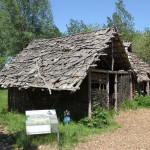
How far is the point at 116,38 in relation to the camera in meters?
10.0

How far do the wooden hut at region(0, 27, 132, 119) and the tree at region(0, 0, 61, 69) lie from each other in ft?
46.0

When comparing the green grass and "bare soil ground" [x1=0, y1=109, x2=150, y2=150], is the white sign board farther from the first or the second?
"bare soil ground" [x1=0, y1=109, x2=150, y2=150]

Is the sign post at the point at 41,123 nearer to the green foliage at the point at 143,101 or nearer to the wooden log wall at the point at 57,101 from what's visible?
the wooden log wall at the point at 57,101

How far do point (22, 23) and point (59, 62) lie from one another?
1888 centimetres

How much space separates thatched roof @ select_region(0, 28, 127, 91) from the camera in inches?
300

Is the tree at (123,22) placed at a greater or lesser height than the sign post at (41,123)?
greater

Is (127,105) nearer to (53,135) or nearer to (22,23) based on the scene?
(53,135)

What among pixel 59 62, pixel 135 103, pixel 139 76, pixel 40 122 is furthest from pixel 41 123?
pixel 139 76

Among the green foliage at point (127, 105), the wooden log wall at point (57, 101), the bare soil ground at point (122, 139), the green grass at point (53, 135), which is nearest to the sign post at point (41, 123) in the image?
the green grass at point (53, 135)

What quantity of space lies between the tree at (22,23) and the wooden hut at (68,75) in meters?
14.0

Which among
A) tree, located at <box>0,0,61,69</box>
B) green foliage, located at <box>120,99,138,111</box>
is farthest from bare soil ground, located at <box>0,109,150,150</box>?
tree, located at <box>0,0,61,69</box>

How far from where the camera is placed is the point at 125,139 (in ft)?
22.1

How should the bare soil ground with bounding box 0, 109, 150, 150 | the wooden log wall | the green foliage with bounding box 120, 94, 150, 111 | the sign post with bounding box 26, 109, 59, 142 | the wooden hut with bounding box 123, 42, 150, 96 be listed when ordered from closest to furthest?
the sign post with bounding box 26, 109, 59, 142, the bare soil ground with bounding box 0, 109, 150, 150, the wooden log wall, the green foliage with bounding box 120, 94, 150, 111, the wooden hut with bounding box 123, 42, 150, 96

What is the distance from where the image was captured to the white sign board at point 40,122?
557 centimetres
